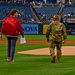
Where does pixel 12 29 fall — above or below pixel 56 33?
above

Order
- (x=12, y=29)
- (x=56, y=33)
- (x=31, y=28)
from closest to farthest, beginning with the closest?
(x=12, y=29) → (x=56, y=33) → (x=31, y=28)

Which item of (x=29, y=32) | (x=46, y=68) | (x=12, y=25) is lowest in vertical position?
(x=29, y=32)

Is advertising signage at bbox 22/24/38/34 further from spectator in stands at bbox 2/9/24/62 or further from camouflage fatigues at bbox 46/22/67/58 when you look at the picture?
spectator in stands at bbox 2/9/24/62

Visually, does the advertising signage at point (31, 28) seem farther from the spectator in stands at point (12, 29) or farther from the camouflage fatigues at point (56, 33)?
the spectator in stands at point (12, 29)

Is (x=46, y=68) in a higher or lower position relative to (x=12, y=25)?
lower

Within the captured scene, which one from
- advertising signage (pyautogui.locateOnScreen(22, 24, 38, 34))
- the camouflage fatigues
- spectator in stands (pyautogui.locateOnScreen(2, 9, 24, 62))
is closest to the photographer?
spectator in stands (pyautogui.locateOnScreen(2, 9, 24, 62))

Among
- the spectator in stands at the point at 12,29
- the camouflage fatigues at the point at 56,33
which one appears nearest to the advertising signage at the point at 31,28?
the camouflage fatigues at the point at 56,33

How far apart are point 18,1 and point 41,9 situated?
4.74m

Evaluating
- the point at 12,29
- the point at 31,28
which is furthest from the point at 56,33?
the point at 31,28

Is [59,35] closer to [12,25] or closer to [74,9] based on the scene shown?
[12,25]

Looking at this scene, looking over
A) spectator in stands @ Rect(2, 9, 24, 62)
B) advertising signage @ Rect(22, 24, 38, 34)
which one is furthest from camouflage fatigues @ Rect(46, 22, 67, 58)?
advertising signage @ Rect(22, 24, 38, 34)

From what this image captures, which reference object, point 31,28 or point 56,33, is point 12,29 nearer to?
point 56,33

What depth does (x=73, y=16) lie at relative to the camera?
48969mm

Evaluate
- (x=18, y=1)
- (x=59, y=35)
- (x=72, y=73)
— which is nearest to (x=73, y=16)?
(x=18, y=1)
